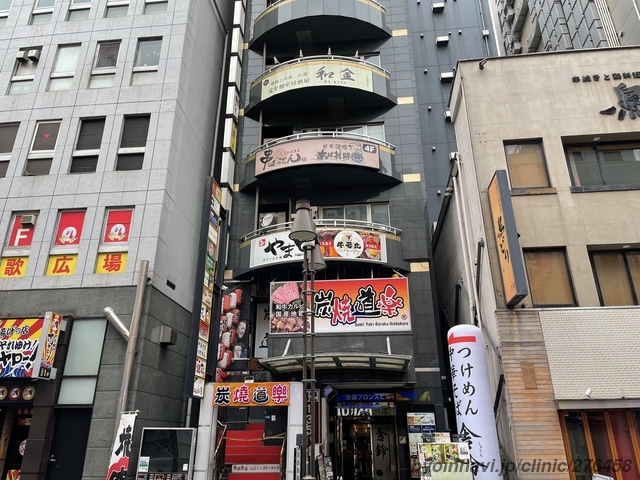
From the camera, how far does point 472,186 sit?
1467 cm

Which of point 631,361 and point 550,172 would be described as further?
point 550,172

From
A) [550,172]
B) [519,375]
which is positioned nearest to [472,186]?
[550,172]

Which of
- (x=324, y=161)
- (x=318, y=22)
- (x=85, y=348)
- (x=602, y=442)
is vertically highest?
(x=318, y=22)

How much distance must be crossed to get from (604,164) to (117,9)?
829 inches

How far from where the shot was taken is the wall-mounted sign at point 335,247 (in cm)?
1975

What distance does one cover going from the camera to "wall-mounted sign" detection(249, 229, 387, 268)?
19.8 meters

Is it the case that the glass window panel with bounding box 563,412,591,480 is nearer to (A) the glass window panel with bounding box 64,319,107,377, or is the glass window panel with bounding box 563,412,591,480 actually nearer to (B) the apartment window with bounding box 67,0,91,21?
(A) the glass window panel with bounding box 64,319,107,377

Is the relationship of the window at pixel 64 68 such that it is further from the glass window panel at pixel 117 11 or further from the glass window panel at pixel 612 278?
the glass window panel at pixel 612 278

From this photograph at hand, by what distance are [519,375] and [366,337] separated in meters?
7.28

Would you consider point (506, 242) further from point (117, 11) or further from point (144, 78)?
point (117, 11)

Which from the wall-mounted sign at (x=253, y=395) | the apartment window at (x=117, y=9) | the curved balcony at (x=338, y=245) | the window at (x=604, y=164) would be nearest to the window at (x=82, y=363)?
the wall-mounted sign at (x=253, y=395)

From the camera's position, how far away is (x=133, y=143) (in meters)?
18.1

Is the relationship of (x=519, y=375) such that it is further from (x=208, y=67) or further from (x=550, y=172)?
(x=208, y=67)

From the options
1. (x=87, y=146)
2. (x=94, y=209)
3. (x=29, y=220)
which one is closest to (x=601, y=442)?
(x=94, y=209)
